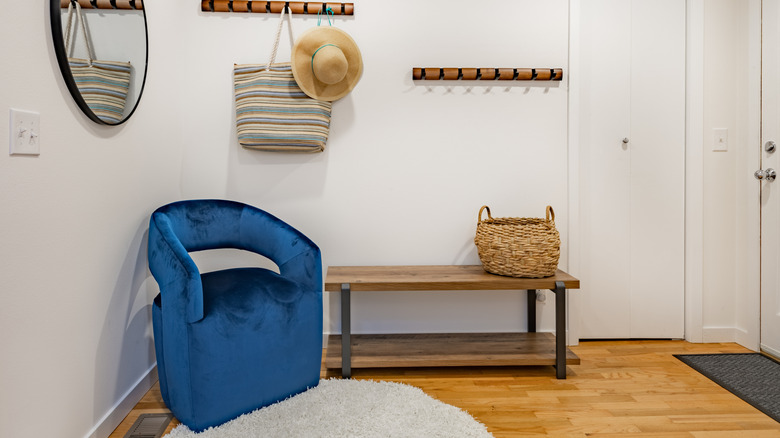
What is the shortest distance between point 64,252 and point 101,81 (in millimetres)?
593

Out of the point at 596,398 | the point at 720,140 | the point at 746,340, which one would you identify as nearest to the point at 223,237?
the point at 596,398

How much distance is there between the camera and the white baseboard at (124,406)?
5.17 ft

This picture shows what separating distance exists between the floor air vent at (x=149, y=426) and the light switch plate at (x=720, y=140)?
2.93m

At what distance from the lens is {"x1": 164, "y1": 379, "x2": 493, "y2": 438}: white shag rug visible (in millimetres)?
1577

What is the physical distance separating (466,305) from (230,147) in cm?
151

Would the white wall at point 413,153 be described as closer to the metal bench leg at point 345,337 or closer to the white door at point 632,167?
the white door at point 632,167

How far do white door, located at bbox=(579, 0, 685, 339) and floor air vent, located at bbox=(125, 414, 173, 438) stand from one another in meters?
2.09

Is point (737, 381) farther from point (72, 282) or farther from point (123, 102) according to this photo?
point (123, 102)

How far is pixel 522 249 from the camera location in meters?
2.07

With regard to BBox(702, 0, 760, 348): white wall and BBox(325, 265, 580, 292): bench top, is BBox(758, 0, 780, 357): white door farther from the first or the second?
BBox(325, 265, 580, 292): bench top

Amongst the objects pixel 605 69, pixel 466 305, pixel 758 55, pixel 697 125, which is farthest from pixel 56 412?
pixel 758 55

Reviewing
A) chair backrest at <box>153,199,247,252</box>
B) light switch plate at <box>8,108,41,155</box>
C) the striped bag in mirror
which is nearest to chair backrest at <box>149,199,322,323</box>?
chair backrest at <box>153,199,247,252</box>

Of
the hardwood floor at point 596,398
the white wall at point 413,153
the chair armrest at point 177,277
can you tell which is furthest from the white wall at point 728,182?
the chair armrest at point 177,277

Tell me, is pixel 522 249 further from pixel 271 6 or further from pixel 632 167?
pixel 271 6
